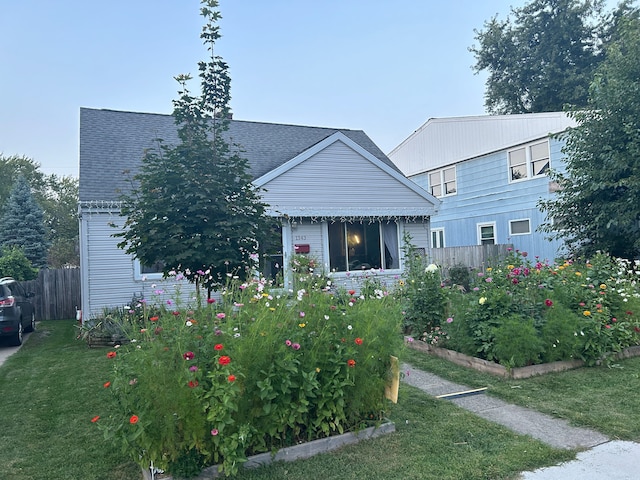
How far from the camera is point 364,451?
11.2ft

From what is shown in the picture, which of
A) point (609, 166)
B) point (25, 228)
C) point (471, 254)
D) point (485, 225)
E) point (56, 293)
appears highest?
point (25, 228)

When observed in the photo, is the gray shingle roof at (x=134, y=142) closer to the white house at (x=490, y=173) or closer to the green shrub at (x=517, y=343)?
the white house at (x=490, y=173)

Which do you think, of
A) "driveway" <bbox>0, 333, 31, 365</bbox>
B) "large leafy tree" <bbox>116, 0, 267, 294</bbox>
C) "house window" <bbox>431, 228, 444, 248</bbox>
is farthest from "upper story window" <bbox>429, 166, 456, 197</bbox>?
"driveway" <bbox>0, 333, 31, 365</bbox>

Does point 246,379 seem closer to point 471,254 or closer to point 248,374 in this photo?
point 248,374

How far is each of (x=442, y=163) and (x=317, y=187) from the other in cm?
1006

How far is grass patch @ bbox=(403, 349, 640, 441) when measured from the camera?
12.7 feet

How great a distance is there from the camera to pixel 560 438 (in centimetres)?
358

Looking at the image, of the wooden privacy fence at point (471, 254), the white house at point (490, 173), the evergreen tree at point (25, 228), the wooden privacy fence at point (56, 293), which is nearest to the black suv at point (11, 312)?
the wooden privacy fence at point (56, 293)

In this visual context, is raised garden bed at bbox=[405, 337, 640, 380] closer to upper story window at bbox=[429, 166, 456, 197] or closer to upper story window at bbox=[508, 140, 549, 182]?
upper story window at bbox=[508, 140, 549, 182]

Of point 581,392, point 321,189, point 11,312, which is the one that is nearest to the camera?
point 581,392

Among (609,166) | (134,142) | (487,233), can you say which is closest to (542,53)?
(487,233)

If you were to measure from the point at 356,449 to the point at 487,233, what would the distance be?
16.6 meters

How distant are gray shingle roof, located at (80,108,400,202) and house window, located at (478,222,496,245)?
6.30 metres

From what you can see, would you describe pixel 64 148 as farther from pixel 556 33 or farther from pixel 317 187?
pixel 556 33
